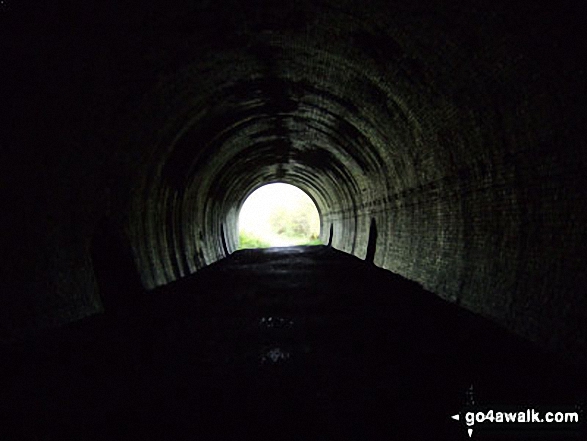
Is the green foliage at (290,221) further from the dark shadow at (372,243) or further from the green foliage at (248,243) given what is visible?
the dark shadow at (372,243)

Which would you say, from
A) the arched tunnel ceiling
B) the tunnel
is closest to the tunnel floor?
the tunnel

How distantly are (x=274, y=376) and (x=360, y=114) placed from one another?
25.6ft

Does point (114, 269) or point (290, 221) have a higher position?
point (290, 221)

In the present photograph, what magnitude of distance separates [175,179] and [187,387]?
9332mm

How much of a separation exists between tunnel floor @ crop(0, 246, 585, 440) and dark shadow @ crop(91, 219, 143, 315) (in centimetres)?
158

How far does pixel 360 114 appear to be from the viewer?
36.0 feet

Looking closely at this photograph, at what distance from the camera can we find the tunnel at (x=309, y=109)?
5055mm

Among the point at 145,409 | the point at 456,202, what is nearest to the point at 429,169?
the point at 456,202

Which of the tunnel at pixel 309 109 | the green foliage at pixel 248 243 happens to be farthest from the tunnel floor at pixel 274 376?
the green foliage at pixel 248 243

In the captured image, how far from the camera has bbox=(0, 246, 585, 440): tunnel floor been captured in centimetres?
377

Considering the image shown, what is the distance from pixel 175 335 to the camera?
6.75 metres

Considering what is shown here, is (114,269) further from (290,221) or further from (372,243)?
(290,221)

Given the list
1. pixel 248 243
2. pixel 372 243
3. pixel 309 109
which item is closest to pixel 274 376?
pixel 309 109

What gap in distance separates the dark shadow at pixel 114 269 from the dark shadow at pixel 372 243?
31.6 ft
